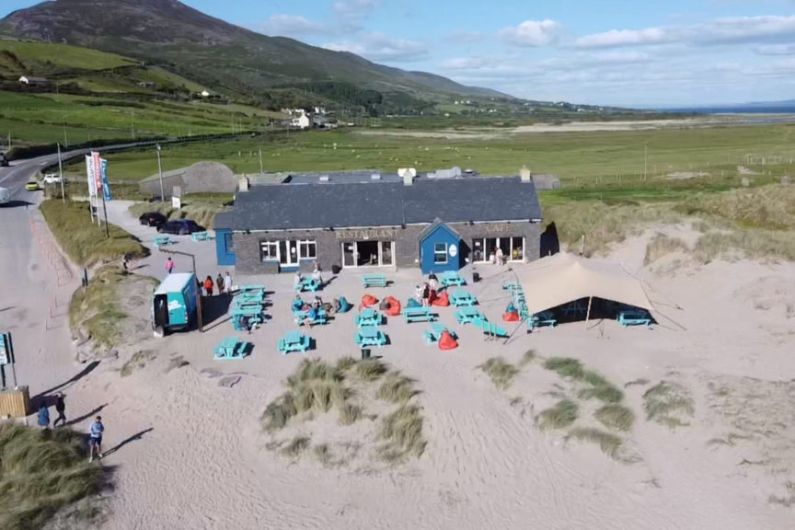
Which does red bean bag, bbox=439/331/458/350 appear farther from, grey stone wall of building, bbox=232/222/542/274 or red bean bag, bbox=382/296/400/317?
grey stone wall of building, bbox=232/222/542/274

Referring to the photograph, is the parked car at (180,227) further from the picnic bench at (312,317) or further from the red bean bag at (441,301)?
the red bean bag at (441,301)

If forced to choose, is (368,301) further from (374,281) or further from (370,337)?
(370,337)

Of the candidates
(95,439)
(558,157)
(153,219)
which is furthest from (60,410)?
(558,157)

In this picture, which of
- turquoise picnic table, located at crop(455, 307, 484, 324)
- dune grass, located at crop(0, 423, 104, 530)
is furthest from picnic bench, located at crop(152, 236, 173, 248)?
→ dune grass, located at crop(0, 423, 104, 530)

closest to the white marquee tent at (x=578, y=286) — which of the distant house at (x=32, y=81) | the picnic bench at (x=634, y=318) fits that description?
the picnic bench at (x=634, y=318)

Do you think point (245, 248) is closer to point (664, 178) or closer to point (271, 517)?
point (271, 517)

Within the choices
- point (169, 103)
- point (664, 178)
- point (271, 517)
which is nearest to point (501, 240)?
point (271, 517)

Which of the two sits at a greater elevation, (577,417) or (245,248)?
(245,248)
